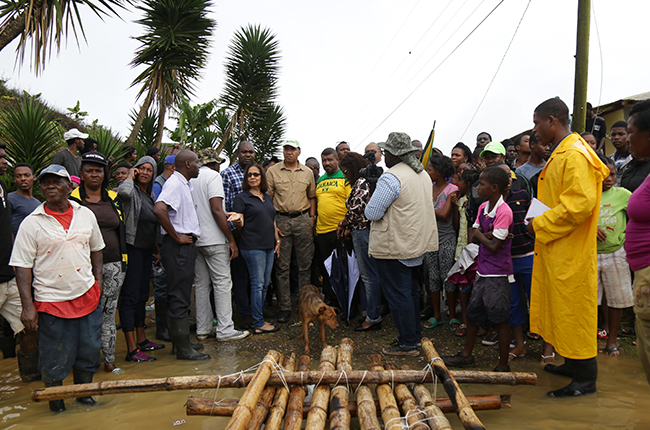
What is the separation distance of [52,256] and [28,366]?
1.47 m

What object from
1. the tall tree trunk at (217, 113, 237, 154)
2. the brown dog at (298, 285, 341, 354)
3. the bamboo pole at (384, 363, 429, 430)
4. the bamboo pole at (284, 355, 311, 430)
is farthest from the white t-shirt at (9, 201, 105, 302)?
the tall tree trunk at (217, 113, 237, 154)

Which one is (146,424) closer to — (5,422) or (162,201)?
(5,422)

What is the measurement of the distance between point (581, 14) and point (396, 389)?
670 centimetres

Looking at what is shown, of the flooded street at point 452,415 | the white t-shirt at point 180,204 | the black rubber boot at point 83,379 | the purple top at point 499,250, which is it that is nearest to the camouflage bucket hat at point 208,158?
the white t-shirt at point 180,204

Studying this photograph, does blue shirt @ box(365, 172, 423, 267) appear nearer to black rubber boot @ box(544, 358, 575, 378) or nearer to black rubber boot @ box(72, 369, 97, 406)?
black rubber boot @ box(544, 358, 575, 378)

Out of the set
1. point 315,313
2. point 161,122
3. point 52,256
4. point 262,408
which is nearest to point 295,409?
point 262,408

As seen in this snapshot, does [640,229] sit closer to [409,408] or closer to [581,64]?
[409,408]

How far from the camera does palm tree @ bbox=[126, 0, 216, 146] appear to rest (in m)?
10.2

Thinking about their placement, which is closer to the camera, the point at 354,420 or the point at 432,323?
the point at 354,420

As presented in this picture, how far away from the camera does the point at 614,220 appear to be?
4.11 meters

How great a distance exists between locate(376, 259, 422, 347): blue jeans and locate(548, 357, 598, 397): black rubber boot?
140cm

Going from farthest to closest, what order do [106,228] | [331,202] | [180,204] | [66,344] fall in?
[331,202], [180,204], [106,228], [66,344]

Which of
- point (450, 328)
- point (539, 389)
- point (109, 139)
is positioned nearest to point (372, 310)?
point (450, 328)

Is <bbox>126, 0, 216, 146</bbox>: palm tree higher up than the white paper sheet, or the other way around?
<bbox>126, 0, 216, 146</bbox>: palm tree
